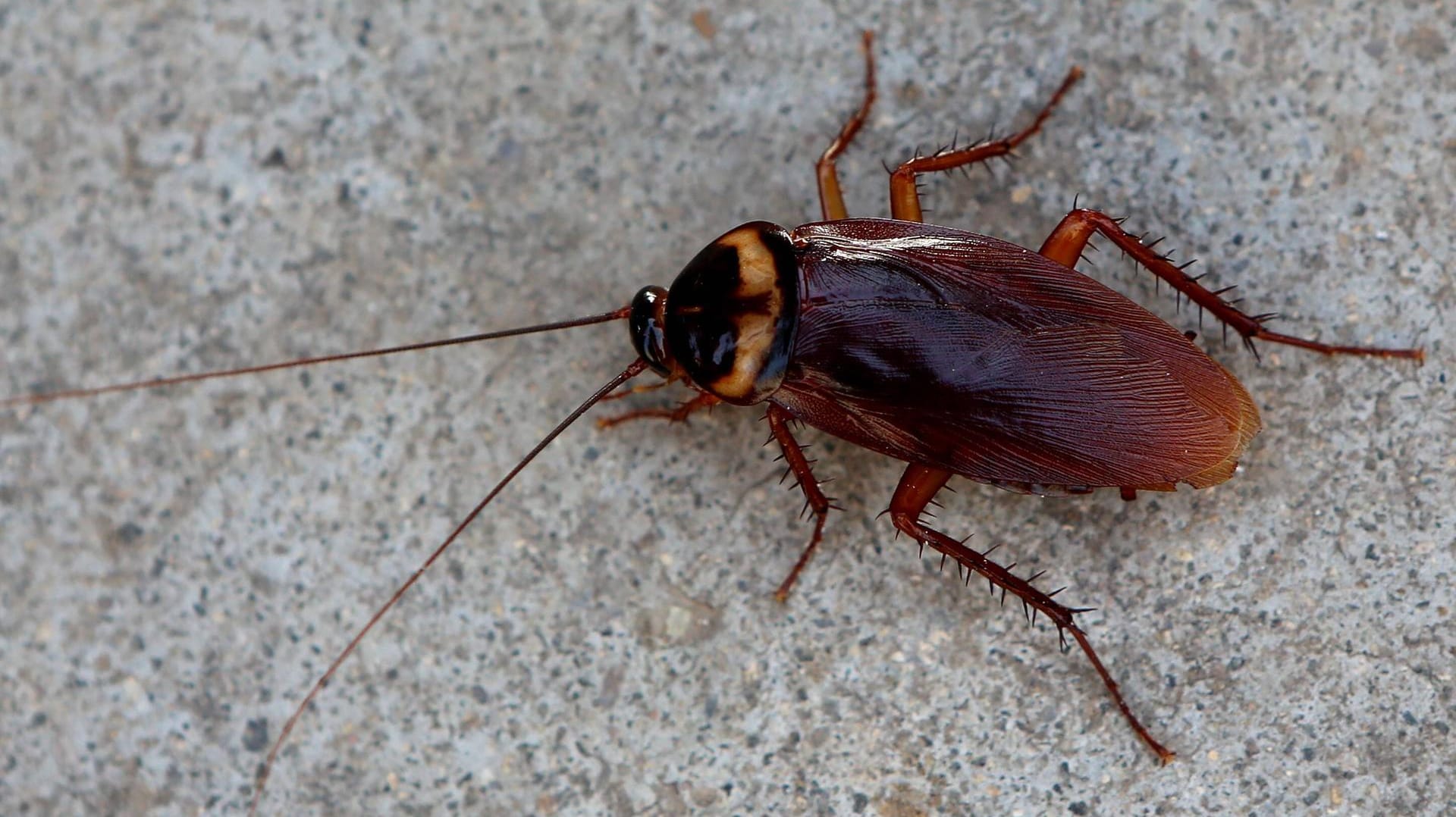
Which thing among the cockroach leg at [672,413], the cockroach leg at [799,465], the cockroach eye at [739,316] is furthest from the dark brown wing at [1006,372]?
the cockroach leg at [672,413]

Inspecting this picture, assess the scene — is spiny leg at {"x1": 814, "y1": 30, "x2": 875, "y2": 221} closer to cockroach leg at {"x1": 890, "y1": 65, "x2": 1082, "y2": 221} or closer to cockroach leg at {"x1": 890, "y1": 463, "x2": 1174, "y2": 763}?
cockroach leg at {"x1": 890, "y1": 65, "x2": 1082, "y2": 221}

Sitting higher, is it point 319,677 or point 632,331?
point 632,331

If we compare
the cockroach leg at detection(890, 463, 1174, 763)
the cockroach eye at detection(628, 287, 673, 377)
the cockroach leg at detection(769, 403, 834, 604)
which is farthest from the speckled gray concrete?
the cockroach eye at detection(628, 287, 673, 377)

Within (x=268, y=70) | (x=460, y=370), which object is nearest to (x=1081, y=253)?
(x=460, y=370)

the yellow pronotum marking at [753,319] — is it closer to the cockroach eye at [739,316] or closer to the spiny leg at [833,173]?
the cockroach eye at [739,316]

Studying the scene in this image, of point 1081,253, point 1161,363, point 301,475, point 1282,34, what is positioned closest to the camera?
point 1161,363

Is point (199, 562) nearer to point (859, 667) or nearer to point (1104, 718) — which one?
point (859, 667)
